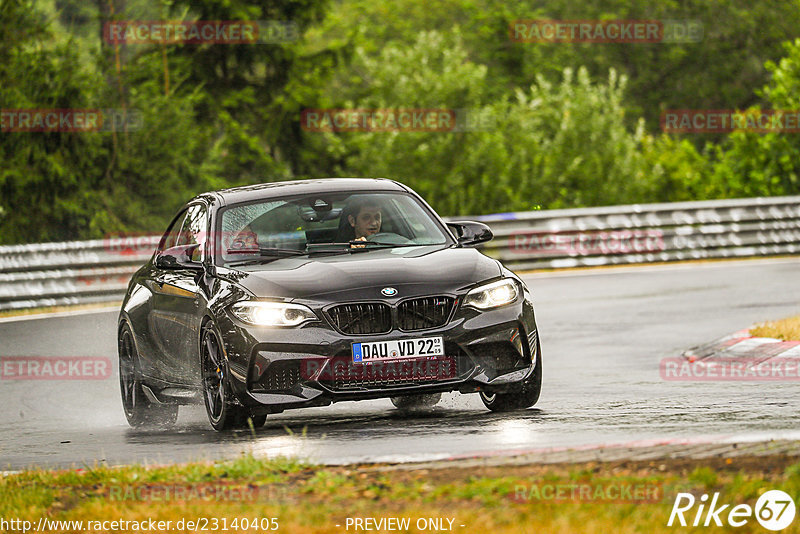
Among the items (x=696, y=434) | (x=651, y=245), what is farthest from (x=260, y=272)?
(x=651, y=245)

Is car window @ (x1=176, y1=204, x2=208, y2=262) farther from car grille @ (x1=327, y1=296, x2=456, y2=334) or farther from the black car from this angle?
car grille @ (x1=327, y1=296, x2=456, y2=334)

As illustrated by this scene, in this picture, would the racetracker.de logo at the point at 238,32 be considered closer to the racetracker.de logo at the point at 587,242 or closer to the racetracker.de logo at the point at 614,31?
the racetracker.de logo at the point at 587,242

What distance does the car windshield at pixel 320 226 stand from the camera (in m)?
10.1

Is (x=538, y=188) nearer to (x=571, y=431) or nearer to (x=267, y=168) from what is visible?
(x=267, y=168)

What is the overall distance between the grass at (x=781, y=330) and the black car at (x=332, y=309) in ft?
11.7

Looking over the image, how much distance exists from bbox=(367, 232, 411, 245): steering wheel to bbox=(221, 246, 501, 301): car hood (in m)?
0.40

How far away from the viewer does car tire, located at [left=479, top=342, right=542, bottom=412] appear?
9633 mm

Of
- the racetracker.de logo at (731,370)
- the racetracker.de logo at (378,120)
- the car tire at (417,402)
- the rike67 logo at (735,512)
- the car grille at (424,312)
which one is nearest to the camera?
the rike67 logo at (735,512)

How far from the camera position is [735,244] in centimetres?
2572

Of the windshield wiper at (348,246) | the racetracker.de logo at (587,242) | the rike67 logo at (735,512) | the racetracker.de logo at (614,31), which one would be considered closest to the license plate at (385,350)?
the windshield wiper at (348,246)

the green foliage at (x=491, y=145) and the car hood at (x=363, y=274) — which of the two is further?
the green foliage at (x=491, y=145)

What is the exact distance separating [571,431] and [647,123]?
208ft

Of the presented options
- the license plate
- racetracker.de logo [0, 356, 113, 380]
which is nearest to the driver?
the license plate

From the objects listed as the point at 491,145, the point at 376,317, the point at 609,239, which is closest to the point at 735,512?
the point at 376,317
